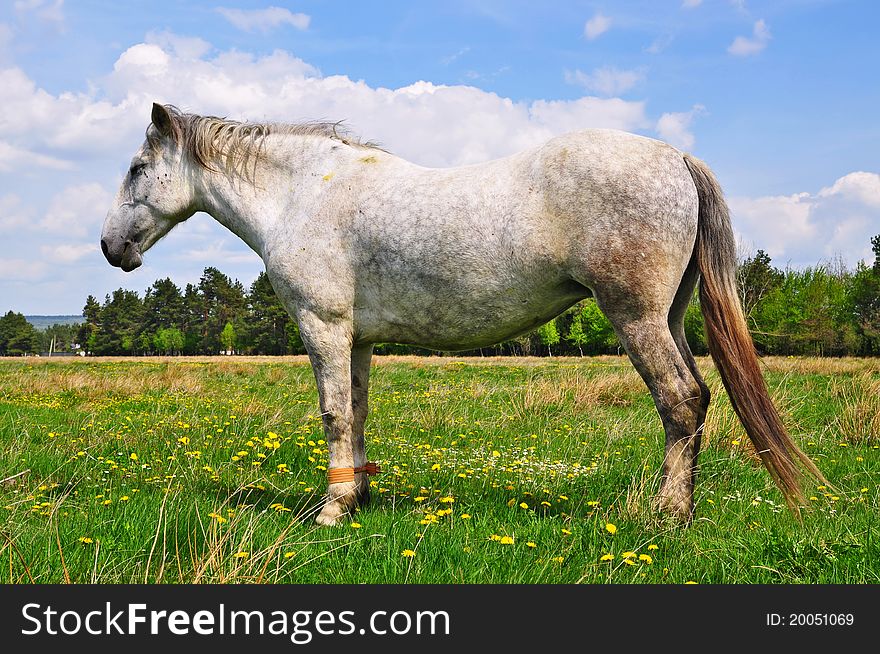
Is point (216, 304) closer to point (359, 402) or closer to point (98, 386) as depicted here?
point (98, 386)

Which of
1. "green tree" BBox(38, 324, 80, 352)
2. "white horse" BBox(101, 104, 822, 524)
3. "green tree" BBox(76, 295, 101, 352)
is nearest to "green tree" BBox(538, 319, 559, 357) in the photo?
"white horse" BBox(101, 104, 822, 524)

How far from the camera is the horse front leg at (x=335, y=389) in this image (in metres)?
4.67

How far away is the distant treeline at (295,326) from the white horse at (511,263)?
63.7 feet

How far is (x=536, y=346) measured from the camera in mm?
71875

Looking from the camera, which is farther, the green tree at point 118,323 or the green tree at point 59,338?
the green tree at point 59,338

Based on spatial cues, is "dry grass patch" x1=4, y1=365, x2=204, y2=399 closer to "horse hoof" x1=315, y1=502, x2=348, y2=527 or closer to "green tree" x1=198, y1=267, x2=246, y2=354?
"horse hoof" x1=315, y1=502, x2=348, y2=527

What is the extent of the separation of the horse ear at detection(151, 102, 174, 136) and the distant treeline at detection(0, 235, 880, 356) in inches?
818

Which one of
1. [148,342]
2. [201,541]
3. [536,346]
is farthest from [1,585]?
[148,342]

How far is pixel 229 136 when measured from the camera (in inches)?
215

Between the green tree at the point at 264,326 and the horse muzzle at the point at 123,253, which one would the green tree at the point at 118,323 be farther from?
the horse muzzle at the point at 123,253

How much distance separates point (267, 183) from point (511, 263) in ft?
7.81

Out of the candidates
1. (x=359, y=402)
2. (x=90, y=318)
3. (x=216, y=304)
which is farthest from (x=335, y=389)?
(x=90, y=318)

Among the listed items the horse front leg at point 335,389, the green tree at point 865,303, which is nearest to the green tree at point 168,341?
the green tree at point 865,303

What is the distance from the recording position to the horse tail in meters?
4.31
